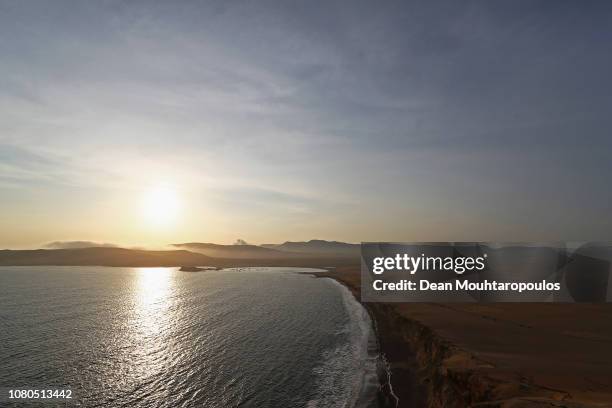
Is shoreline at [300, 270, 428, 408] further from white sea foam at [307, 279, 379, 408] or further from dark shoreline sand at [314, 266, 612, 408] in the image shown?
white sea foam at [307, 279, 379, 408]

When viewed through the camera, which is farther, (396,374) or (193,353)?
(193,353)

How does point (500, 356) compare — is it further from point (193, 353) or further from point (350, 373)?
point (193, 353)

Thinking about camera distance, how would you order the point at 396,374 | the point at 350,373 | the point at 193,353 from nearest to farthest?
the point at 396,374 < the point at 350,373 < the point at 193,353

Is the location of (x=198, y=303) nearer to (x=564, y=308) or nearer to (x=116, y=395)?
(x=116, y=395)

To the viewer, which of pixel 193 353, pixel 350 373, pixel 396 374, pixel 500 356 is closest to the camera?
pixel 500 356

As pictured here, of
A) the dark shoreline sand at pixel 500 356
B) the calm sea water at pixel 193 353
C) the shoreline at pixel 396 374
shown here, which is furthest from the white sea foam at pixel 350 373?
the dark shoreline sand at pixel 500 356

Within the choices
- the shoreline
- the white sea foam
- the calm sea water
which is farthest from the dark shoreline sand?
the calm sea water

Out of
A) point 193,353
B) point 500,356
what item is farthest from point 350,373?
point 193,353
